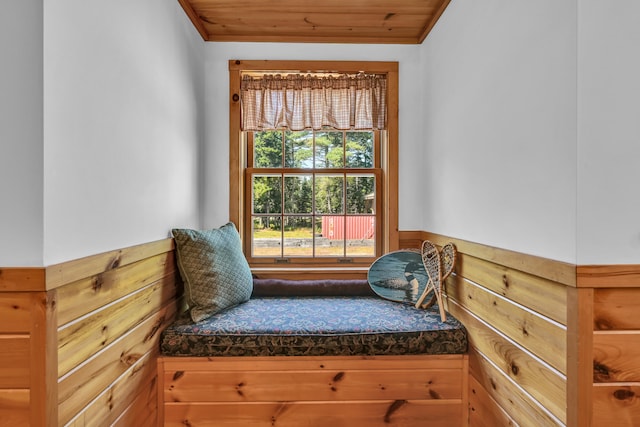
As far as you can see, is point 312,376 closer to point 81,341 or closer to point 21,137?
point 81,341

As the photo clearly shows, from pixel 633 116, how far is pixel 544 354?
2.66 feet

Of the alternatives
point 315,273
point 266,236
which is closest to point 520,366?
point 315,273

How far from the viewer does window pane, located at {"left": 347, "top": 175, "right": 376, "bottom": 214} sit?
8.53 feet

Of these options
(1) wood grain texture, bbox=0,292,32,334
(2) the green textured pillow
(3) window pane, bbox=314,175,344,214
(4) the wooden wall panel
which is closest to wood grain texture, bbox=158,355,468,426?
(4) the wooden wall panel

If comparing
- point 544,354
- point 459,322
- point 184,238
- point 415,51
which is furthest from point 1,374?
point 415,51

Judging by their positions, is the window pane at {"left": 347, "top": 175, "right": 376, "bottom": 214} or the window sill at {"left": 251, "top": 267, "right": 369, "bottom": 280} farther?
the window pane at {"left": 347, "top": 175, "right": 376, "bottom": 214}

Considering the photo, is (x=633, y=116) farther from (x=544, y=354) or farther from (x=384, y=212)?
(x=384, y=212)

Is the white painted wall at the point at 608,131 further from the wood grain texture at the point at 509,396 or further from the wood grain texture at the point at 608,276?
the wood grain texture at the point at 509,396

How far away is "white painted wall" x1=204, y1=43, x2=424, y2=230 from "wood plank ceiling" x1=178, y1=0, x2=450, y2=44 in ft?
0.19

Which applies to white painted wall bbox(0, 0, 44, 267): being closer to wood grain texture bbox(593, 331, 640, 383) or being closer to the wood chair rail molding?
the wood chair rail molding

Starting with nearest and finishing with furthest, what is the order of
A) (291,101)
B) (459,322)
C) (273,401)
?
(273,401) < (459,322) < (291,101)

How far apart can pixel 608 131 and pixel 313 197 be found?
70.4 inches

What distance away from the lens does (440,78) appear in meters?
2.17

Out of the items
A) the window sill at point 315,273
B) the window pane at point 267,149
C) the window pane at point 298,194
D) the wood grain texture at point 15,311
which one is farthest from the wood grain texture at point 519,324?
the wood grain texture at point 15,311
